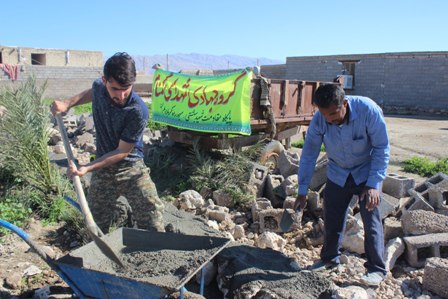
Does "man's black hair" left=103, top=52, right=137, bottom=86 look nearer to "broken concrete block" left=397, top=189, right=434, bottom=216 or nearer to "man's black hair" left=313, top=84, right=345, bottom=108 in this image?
"man's black hair" left=313, top=84, right=345, bottom=108

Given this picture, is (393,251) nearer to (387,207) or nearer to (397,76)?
(387,207)

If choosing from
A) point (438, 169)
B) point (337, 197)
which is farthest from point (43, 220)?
point (438, 169)

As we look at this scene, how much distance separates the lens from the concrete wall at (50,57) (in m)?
29.7

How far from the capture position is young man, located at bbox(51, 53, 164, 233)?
3.11 m

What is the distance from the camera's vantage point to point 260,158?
22.1 ft

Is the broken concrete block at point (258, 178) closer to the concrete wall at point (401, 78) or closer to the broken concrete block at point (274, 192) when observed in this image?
the broken concrete block at point (274, 192)

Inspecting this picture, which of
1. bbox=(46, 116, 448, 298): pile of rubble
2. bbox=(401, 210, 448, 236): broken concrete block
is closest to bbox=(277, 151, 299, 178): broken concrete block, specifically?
bbox=(46, 116, 448, 298): pile of rubble

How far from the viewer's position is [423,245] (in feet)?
12.6

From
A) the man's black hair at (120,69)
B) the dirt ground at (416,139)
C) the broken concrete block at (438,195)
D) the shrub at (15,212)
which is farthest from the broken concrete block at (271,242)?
the dirt ground at (416,139)

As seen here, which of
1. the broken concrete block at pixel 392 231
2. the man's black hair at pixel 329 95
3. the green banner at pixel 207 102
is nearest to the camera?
the man's black hair at pixel 329 95

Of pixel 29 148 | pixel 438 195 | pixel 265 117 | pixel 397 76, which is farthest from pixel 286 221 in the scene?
pixel 397 76

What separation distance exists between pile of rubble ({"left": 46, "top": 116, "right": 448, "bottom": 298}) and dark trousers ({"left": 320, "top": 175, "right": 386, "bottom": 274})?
0.16m

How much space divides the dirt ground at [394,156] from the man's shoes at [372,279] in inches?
100

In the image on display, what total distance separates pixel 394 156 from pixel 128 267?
7992 millimetres
